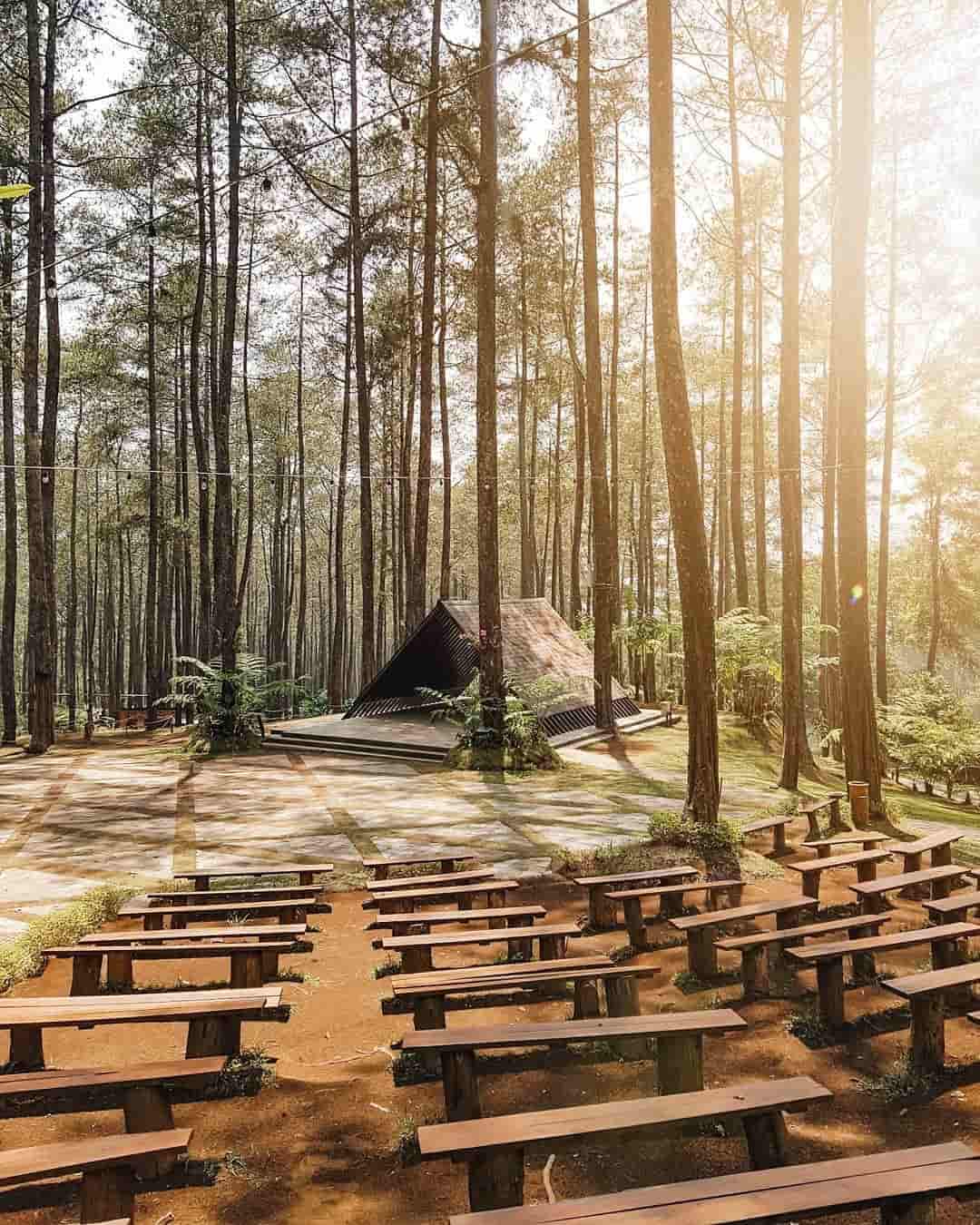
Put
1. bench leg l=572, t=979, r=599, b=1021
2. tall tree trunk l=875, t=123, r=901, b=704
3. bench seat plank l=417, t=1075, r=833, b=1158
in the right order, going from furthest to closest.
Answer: tall tree trunk l=875, t=123, r=901, b=704 < bench leg l=572, t=979, r=599, b=1021 < bench seat plank l=417, t=1075, r=833, b=1158

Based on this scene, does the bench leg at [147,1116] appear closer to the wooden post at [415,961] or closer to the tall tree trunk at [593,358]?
the wooden post at [415,961]

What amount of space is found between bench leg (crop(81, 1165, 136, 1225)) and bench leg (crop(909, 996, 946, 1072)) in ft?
9.39

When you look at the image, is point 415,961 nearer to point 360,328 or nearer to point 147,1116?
point 147,1116

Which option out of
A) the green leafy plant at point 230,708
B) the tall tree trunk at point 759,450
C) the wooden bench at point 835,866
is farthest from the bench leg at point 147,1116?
the tall tree trunk at point 759,450

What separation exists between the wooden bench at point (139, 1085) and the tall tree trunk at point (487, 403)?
9.40 m

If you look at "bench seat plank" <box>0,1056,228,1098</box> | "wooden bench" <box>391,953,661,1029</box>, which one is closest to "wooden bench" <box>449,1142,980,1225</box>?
"bench seat plank" <box>0,1056,228,1098</box>

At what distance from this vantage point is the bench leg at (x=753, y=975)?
4062 millimetres

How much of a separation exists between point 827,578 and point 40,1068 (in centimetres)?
1440

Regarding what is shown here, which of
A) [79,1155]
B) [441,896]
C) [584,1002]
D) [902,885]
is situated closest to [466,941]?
[584,1002]

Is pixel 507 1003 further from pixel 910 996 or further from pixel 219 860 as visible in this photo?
pixel 219 860

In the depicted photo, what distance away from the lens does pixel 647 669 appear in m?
21.7

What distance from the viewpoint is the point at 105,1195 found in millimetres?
2203

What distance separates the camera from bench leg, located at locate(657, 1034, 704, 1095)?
112 inches

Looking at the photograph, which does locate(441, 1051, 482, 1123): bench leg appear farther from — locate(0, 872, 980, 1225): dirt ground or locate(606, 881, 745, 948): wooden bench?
locate(606, 881, 745, 948): wooden bench
